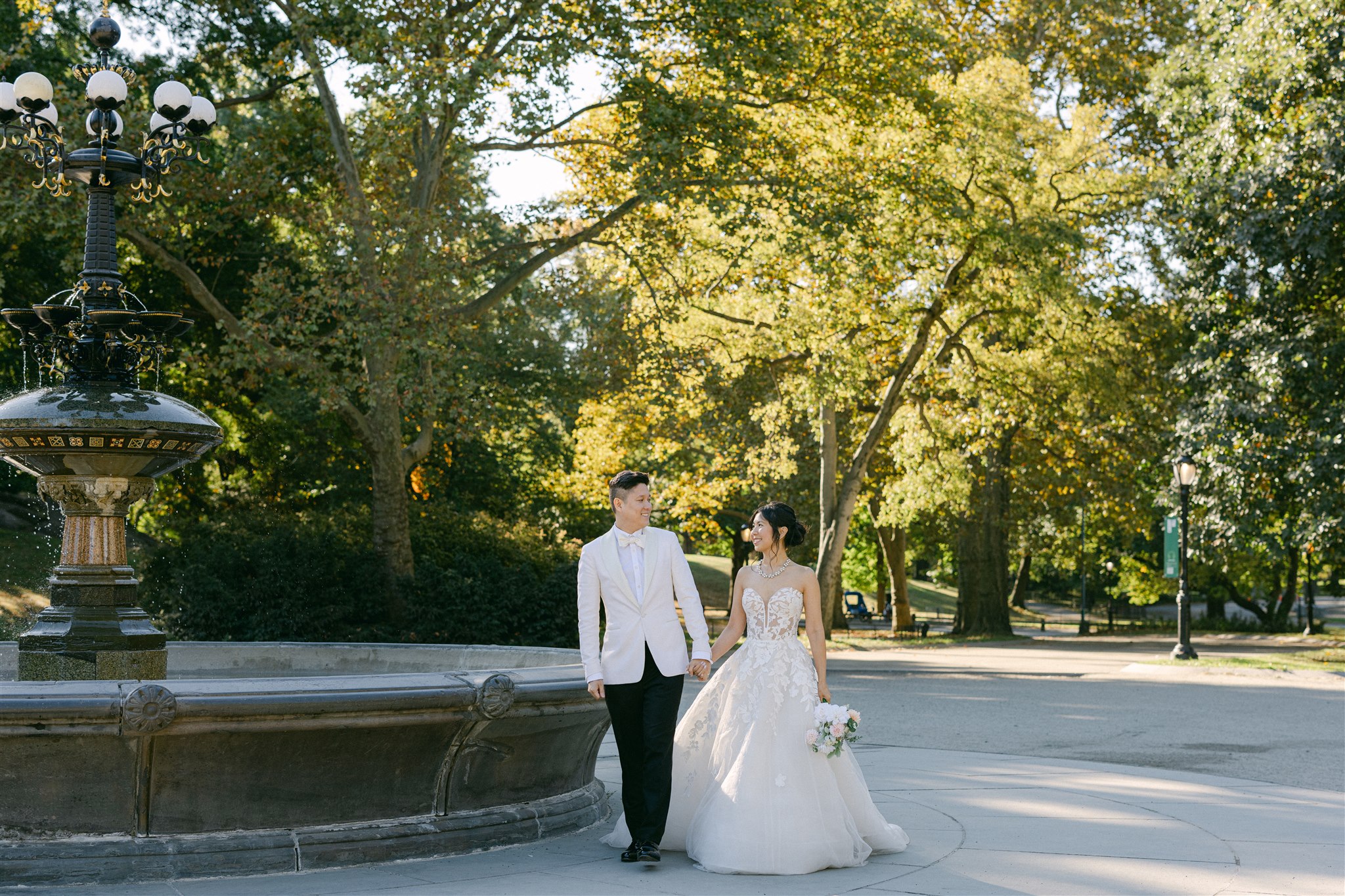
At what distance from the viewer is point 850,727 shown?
6793 mm

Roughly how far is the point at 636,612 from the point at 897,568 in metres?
36.2

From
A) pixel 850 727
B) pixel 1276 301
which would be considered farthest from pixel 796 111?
pixel 850 727

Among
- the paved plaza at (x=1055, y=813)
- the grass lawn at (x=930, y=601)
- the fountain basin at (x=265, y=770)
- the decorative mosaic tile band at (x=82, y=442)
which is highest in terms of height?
the decorative mosaic tile band at (x=82, y=442)

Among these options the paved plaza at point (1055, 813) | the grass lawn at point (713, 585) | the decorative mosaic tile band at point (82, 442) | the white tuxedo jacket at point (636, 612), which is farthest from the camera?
the grass lawn at point (713, 585)

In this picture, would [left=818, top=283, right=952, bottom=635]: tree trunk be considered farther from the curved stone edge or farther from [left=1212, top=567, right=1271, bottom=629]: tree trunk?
[left=1212, top=567, right=1271, bottom=629]: tree trunk

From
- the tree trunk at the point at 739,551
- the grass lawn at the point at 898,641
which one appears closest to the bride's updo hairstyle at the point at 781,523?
the grass lawn at the point at 898,641

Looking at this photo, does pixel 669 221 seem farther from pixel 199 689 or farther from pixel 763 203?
pixel 199 689

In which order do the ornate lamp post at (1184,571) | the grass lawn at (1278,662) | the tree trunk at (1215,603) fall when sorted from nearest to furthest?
the grass lawn at (1278,662) → the ornate lamp post at (1184,571) → the tree trunk at (1215,603)

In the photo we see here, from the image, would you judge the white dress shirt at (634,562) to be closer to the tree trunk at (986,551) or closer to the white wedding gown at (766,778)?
the white wedding gown at (766,778)

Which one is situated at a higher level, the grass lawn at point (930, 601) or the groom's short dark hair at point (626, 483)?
the groom's short dark hair at point (626, 483)

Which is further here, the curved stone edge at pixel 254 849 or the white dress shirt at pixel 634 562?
the white dress shirt at pixel 634 562

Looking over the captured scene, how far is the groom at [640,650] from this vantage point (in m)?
6.57

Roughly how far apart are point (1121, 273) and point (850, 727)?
1057 inches

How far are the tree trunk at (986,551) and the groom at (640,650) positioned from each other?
28.9 metres
